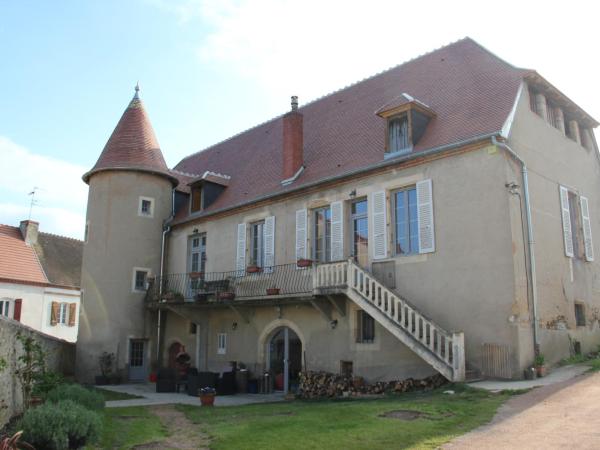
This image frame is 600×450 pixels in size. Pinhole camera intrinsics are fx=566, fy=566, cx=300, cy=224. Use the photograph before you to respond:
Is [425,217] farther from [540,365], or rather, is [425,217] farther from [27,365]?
[27,365]

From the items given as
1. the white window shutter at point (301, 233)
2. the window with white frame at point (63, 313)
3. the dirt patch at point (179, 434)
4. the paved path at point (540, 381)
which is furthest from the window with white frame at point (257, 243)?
the window with white frame at point (63, 313)

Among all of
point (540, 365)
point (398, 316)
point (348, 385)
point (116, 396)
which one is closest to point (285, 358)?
point (348, 385)

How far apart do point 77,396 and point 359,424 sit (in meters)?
5.23

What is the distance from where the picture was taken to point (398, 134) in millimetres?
Answer: 15312

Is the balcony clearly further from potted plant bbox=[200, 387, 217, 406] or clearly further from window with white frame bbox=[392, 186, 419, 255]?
potted plant bbox=[200, 387, 217, 406]

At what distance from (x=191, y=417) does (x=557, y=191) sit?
1101 cm

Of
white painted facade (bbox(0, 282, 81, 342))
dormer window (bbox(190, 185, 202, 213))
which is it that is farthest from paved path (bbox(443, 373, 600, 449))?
white painted facade (bbox(0, 282, 81, 342))

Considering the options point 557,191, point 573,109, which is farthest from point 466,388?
point 573,109

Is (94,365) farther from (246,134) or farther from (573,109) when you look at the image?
(573,109)

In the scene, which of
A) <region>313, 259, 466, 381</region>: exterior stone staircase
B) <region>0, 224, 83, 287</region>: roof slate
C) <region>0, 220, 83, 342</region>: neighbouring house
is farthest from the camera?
<region>0, 224, 83, 287</region>: roof slate

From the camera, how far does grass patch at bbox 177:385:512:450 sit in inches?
312

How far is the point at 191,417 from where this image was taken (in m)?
11.6

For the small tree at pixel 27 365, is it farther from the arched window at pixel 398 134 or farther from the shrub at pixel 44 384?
the arched window at pixel 398 134

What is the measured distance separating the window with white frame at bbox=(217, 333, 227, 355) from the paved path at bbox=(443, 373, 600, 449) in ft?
37.4
